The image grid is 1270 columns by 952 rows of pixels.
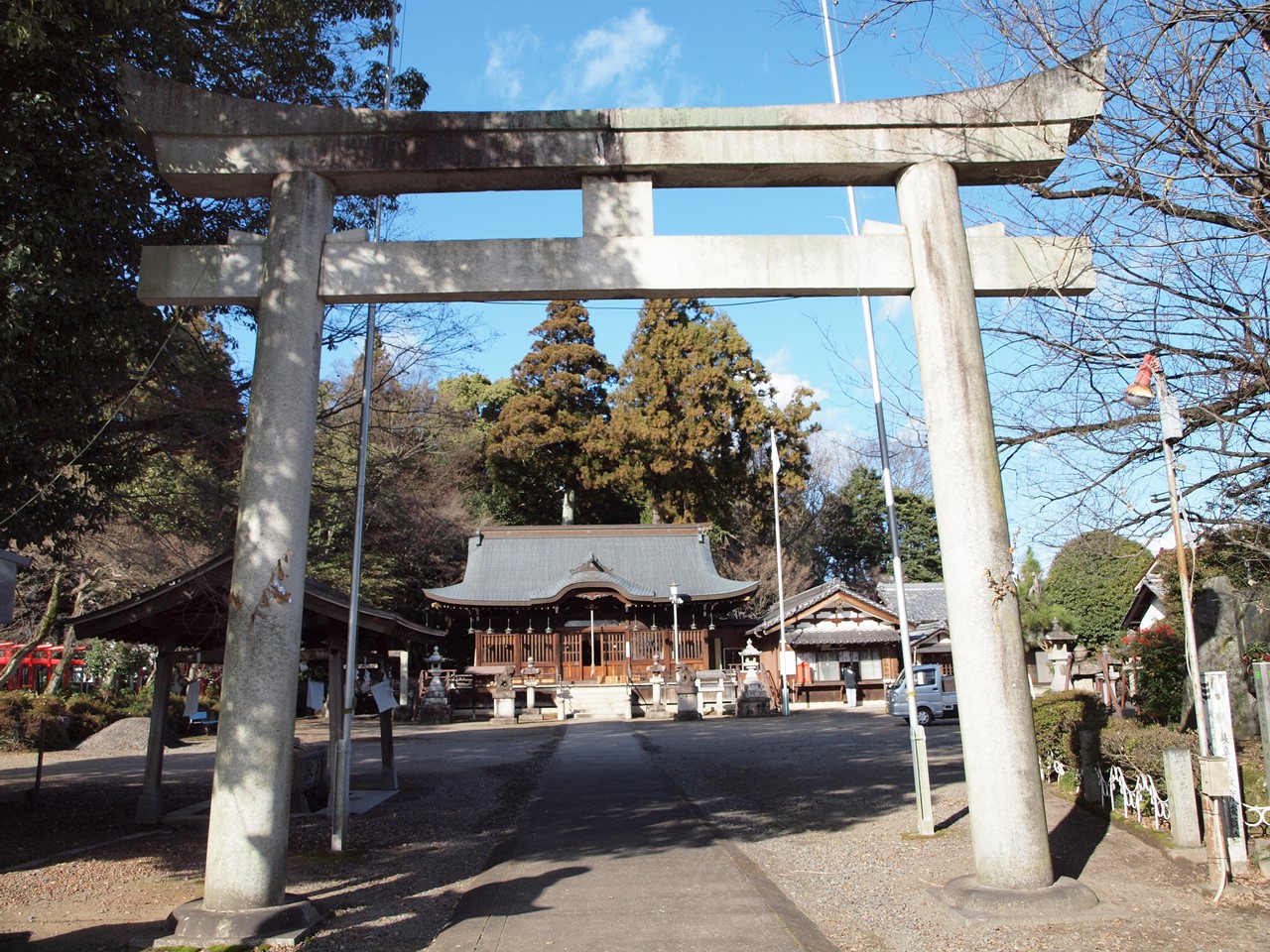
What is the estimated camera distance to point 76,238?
664 cm

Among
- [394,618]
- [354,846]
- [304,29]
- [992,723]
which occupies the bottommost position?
[354,846]

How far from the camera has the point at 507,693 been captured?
2791cm

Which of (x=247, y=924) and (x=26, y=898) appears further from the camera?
(x=26, y=898)

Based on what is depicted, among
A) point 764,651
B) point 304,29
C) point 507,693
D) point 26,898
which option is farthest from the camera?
point 764,651

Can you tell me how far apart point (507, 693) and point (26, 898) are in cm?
2164

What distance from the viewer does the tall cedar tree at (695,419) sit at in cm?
3716

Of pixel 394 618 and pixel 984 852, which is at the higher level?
pixel 394 618

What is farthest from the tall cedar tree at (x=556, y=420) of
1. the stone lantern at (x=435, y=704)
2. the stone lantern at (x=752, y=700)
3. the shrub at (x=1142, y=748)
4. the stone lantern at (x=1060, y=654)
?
the shrub at (x=1142, y=748)

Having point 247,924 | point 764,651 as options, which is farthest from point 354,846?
point 764,651

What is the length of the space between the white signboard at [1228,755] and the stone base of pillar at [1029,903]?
152 centimetres

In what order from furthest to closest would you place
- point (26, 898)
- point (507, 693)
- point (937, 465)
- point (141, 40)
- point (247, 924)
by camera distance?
1. point (507, 693)
2. point (141, 40)
3. point (26, 898)
4. point (937, 465)
5. point (247, 924)

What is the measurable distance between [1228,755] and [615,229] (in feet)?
18.8

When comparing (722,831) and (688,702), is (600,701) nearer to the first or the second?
(688,702)

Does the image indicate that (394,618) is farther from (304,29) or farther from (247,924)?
(304,29)
